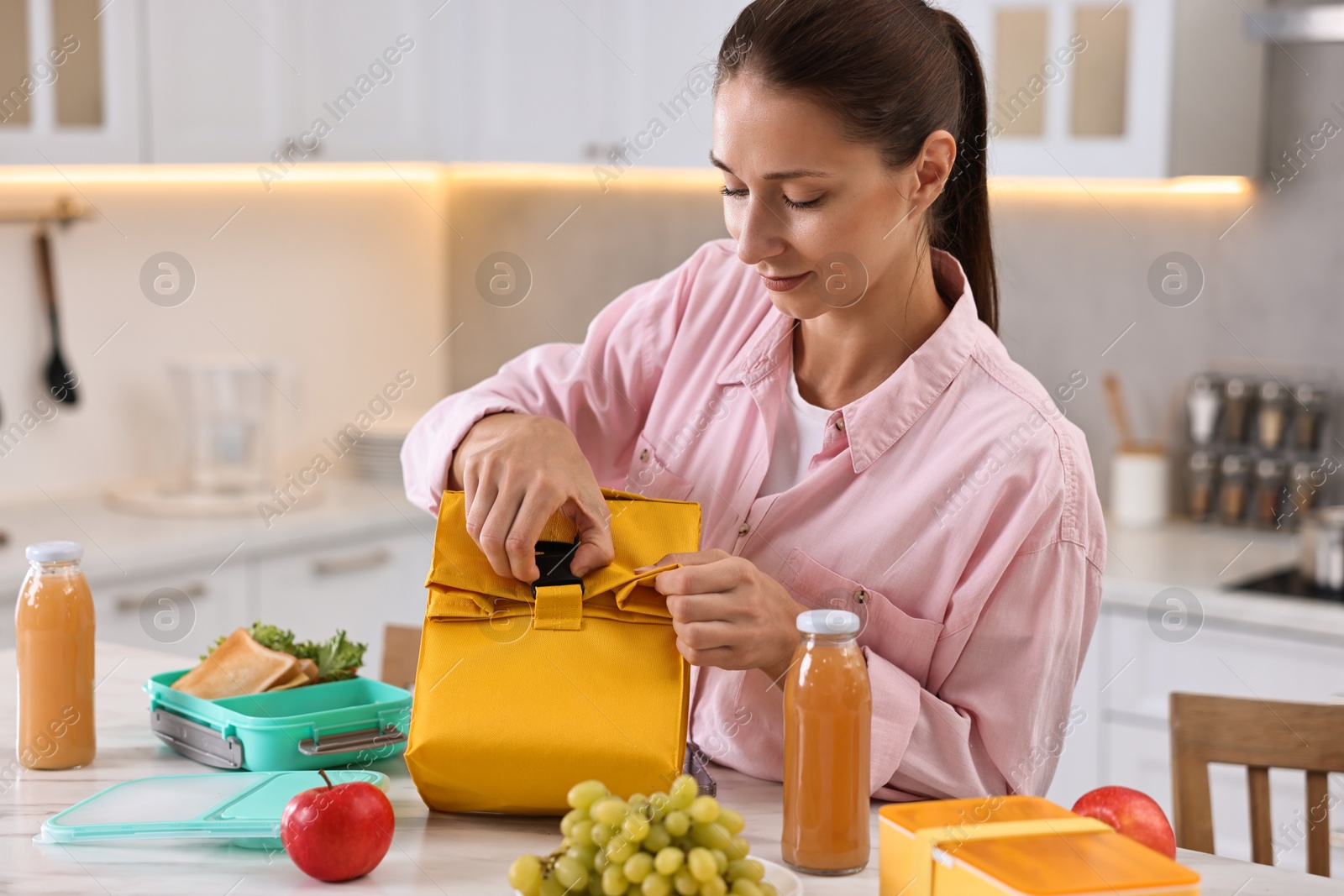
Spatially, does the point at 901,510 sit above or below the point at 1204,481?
above

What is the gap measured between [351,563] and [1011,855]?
2401mm

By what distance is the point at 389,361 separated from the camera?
3.87 metres

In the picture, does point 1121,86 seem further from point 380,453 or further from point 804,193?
point 380,453

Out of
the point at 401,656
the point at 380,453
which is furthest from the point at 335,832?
the point at 380,453

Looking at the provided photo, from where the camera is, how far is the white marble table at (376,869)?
1.05 m

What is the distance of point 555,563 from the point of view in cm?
119

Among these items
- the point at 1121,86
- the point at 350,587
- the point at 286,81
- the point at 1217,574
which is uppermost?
the point at 286,81

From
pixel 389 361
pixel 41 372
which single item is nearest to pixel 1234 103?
pixel 389 361

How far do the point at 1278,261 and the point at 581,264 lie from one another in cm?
165

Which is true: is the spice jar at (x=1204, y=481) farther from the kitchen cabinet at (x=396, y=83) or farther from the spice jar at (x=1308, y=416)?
the kitchen cabinet at (x=396, y=83)

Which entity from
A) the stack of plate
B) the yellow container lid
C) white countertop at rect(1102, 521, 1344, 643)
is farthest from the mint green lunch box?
the stack of plate

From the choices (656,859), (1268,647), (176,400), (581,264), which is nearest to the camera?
(656,859)

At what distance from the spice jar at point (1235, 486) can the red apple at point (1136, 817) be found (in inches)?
78.7

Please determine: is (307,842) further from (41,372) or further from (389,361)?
(389,361)
